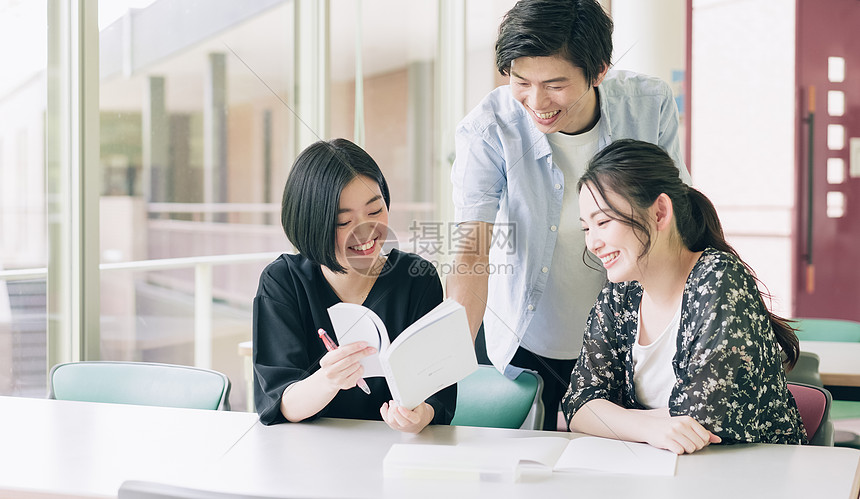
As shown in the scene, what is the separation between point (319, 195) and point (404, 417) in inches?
17.3

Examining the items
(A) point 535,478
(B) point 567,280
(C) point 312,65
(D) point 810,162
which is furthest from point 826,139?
(A) point 535,478

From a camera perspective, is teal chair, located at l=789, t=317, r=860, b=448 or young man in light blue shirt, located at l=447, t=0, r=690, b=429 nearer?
young man in light blue shirt, located at l=447, t=0, r=690, b=429

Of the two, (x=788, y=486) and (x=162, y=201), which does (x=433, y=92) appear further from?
(x=788, y=486)

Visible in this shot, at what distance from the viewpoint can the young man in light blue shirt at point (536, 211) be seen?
5.61ft

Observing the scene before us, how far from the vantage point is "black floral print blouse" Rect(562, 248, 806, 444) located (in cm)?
129

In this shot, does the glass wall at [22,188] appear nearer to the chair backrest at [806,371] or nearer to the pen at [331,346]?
the pen at [331,346]

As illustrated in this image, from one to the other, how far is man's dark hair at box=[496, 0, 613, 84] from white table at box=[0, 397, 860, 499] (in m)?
0.73

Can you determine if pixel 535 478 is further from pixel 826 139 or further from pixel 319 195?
pixel 826 139

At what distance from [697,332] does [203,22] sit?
2369mm

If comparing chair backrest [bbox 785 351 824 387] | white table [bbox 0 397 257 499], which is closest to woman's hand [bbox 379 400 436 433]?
white table [bbox 0 397 257 499]

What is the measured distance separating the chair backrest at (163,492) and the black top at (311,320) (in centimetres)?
51

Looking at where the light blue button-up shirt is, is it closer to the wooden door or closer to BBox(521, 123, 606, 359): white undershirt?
BBox(521, 123, 606, 359): white undershirt

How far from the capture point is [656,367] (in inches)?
56.5

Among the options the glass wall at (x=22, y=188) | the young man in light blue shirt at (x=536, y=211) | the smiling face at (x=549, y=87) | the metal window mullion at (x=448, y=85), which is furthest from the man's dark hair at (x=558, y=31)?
the metal window mullion at (x=448, y=85)
